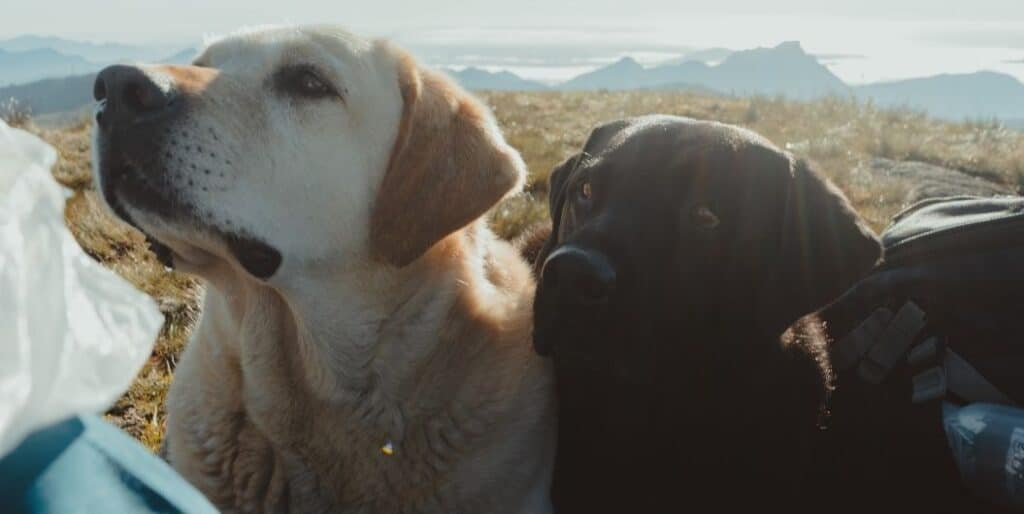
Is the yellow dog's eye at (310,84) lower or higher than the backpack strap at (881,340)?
higher

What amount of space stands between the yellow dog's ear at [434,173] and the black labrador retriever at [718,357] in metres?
0.30

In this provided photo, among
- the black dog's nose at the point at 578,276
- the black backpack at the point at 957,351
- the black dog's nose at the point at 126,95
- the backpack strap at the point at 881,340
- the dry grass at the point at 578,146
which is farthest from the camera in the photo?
the dry grass at the point at 578,146

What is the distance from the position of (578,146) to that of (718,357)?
19.5 feet

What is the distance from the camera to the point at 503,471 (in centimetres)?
257

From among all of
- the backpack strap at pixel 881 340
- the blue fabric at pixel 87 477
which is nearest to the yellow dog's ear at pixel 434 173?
the backpack strap at pixel 881 340

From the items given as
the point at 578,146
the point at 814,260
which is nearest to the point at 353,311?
the point at 814,260

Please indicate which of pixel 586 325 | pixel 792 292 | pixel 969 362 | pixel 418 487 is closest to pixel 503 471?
pixel 418 487

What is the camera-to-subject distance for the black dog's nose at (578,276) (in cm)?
241

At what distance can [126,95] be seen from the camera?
6.65ft

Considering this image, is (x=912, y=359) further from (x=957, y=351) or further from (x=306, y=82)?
(x=306, y=82)

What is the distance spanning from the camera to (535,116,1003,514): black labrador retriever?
258 cm

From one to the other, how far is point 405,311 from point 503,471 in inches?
22.6

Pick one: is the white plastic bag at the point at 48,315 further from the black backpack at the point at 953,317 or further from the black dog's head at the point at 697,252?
the black backpack at the point at 953,317

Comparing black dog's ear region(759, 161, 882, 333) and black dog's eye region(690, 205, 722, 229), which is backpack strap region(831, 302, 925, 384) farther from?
black dog's eye region(690, 205, 722, 229)
